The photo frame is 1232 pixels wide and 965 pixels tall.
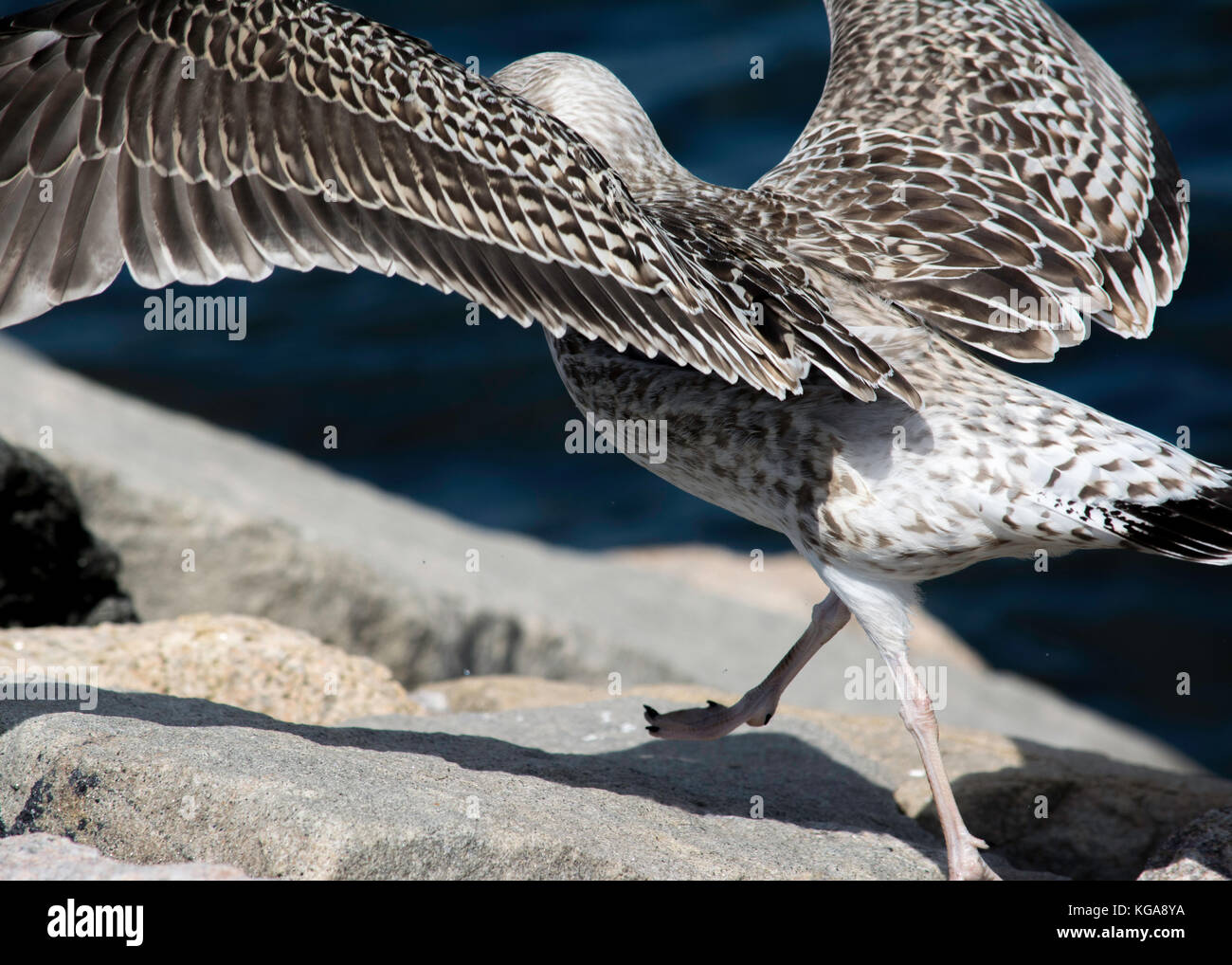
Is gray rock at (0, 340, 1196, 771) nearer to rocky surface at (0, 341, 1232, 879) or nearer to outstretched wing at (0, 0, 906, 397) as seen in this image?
rocky surface at (0, 341, 1232, 879)

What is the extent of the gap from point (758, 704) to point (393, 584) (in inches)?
94.6

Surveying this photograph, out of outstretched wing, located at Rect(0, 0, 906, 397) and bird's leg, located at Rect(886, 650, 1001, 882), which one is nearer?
outstretched wing, located at Rect(0, 0, 906, 397)

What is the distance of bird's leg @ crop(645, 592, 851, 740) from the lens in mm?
4602

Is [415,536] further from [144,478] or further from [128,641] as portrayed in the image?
[128,641]

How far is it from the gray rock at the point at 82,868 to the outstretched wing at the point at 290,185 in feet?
4.12

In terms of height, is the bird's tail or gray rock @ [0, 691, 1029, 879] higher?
the bird's tail

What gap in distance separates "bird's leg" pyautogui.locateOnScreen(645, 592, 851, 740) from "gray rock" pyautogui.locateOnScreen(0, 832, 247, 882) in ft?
6.49

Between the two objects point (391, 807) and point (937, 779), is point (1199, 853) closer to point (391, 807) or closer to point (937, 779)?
point (937, 779)

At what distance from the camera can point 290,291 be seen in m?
14.7

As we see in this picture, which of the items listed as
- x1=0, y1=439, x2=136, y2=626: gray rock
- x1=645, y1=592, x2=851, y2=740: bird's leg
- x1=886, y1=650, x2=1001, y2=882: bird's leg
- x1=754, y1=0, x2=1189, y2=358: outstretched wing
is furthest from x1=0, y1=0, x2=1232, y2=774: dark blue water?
x1=0, y1=439, x2=136, y2=626: gray rock

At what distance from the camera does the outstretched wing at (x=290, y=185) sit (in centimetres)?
343

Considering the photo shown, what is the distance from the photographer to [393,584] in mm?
6473
